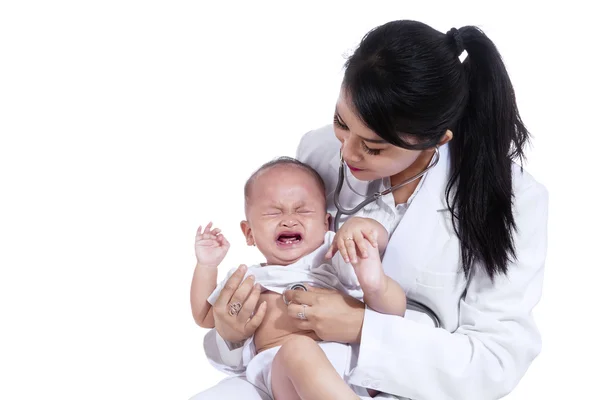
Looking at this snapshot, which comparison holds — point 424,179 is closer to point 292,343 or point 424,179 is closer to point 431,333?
point 431,333

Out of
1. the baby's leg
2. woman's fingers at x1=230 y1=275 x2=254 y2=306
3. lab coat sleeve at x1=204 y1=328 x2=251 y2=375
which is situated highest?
woman's fingers at x1=230 y1=275 x2=254 y2=306

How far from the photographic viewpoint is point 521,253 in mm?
2186

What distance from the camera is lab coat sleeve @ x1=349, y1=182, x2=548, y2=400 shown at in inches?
83.7

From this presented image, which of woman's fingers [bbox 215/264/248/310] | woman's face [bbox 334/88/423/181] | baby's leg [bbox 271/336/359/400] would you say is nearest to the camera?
baby's leg [bbox 271/336/359/400]

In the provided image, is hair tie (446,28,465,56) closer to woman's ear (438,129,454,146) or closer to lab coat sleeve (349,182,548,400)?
woman's ear (438,129,454,146)

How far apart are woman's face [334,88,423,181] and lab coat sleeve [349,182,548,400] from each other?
34 cm

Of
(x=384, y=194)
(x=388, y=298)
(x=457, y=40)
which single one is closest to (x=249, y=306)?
(x=388, y=298)

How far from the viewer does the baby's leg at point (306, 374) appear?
1.92 m

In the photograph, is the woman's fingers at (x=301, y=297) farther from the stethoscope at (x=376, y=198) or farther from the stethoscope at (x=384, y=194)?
the stethoscope at (x=384, y=194)

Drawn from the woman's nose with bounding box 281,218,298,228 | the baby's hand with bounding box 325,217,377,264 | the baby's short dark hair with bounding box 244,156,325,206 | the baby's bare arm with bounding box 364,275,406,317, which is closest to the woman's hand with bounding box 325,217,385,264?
the baby's hand with bounding box 325,217,377,264

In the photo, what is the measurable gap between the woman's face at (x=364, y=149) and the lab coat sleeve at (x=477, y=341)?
0.34 m

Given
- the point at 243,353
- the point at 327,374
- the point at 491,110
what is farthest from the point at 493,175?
the point at 243,353

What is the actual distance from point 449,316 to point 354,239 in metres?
0.38

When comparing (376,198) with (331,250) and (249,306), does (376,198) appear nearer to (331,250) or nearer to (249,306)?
(331,250)
